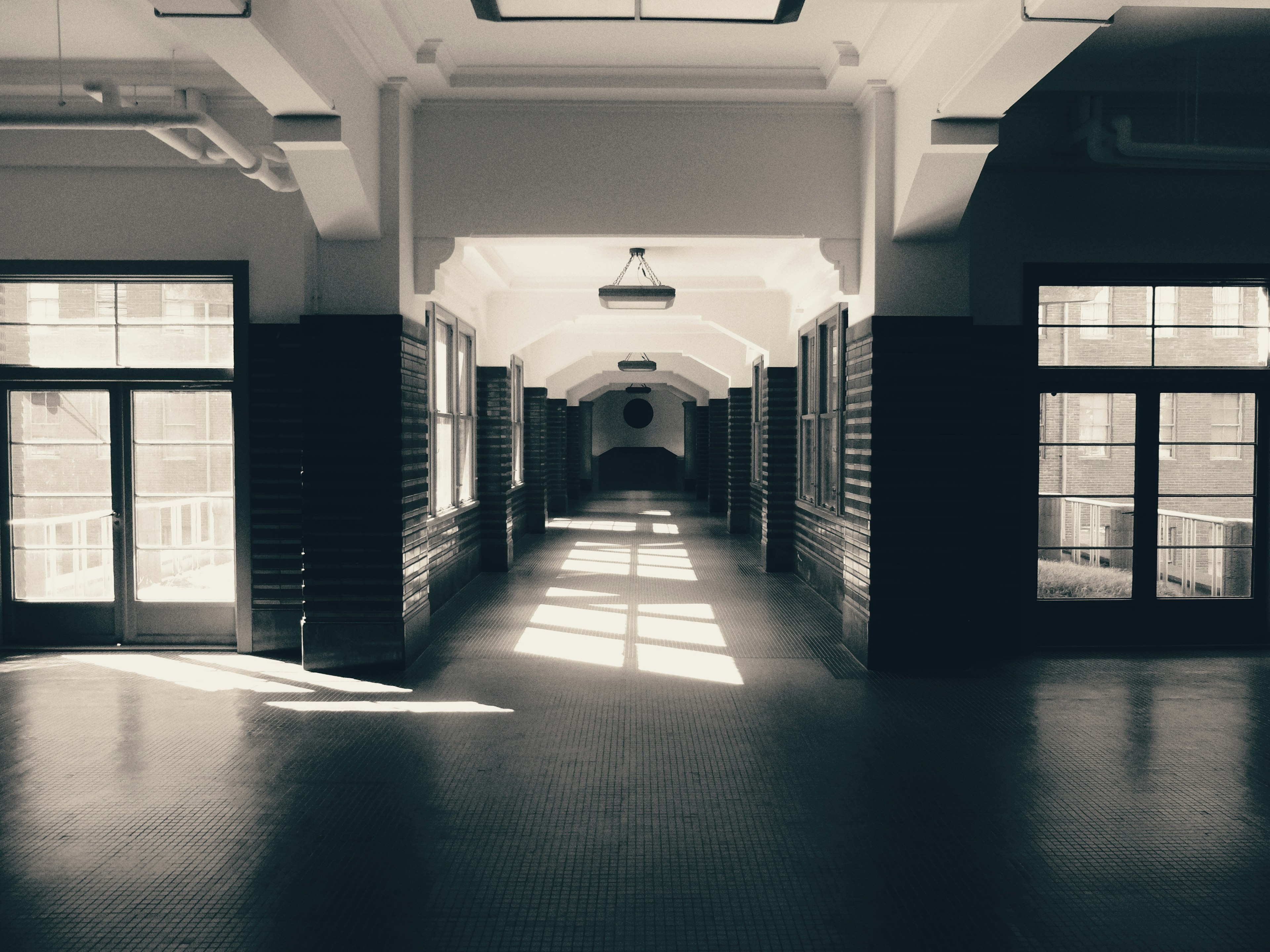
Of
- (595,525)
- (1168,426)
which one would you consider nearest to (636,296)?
(1168,426)

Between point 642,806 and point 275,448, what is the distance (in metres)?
3.53

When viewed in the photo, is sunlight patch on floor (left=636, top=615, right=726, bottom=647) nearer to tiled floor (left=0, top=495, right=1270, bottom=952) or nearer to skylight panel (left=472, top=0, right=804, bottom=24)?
tiled floor (left=0, top=495, right=1270, bottom=952)

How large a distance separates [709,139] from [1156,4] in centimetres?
245

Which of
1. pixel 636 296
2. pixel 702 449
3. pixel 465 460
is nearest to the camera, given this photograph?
pixel 636 296

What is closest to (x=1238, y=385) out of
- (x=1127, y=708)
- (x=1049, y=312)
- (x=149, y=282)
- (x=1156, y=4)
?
(x=1049, y=312)

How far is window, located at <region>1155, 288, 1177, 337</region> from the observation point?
18.9ft

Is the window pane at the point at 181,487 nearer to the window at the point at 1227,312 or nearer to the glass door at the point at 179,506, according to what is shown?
the glass door at the point at 179,506

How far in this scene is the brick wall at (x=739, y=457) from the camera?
12.6 metres

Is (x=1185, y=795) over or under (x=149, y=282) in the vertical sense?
under

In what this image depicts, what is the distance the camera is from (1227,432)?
5.88 meters

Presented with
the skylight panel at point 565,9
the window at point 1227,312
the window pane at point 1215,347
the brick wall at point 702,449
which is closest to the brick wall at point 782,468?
the window pane at point 1215,347

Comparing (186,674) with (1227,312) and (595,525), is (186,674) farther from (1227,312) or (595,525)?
(595,525)

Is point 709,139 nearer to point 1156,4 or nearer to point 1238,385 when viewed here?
point 1156,4

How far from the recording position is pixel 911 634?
525cm
